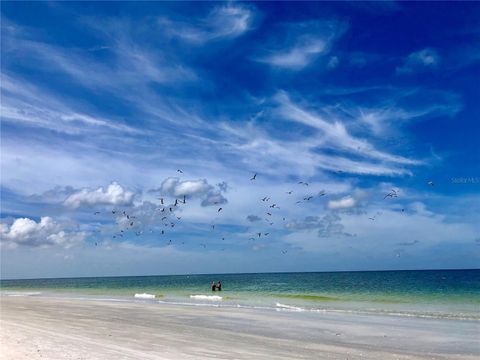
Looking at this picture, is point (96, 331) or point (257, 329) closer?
point (96, 331)

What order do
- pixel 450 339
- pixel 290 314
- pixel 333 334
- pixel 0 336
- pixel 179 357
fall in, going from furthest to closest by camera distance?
1. pixel 290 314
2. pixel 333 334
3. pixel 450 339
4. pixel 0 336
5. pixel 179 357

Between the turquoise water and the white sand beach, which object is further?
the turquoise water

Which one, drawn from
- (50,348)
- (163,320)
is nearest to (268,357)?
(50,348)

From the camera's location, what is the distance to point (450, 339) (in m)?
23.4

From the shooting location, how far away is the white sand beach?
17106 mm

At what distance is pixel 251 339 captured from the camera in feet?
74.7

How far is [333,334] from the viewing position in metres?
25.1

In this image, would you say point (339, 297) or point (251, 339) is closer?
point (251, 339)

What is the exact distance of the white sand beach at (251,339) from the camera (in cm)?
1711

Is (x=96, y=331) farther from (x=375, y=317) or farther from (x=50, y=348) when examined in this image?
(x=375, y=317)

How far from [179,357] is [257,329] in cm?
1189

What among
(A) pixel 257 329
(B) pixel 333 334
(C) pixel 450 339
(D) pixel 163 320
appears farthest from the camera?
(D) pixel 163 320

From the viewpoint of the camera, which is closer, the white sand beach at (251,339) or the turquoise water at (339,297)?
the white sand beach at (251,339)

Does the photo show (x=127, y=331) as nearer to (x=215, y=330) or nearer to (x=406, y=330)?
(x=215, y=330)
